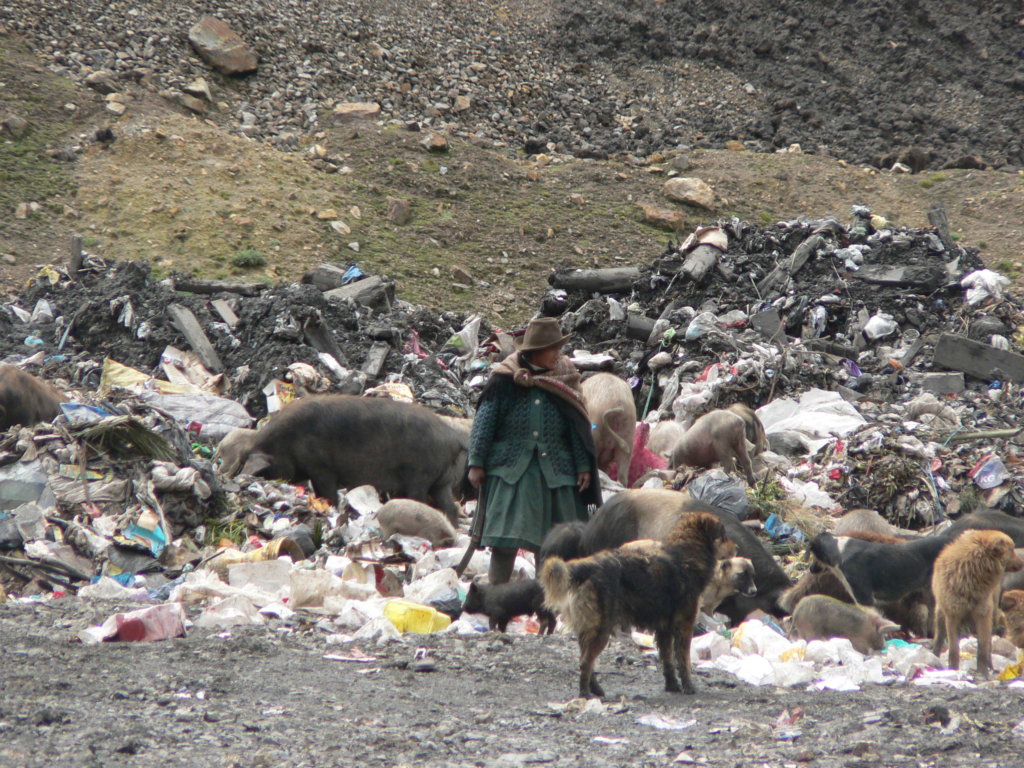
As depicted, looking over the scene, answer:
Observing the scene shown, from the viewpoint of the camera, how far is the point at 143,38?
76.4 ft

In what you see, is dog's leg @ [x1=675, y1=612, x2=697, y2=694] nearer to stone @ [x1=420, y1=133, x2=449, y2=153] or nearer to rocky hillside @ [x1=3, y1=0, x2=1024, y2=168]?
stone @ [x1=420, y1=133, x2=449, y2=153]

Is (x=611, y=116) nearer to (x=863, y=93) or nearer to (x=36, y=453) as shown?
(x=863, y=93)

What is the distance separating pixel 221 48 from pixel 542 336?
18.9 m

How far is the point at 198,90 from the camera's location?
2264cm

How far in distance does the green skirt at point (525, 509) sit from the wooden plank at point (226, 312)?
24.6 feet

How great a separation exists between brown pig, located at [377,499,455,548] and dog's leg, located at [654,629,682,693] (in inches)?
147

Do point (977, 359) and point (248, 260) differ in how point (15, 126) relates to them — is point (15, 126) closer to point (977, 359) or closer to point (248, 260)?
point (248, 260)

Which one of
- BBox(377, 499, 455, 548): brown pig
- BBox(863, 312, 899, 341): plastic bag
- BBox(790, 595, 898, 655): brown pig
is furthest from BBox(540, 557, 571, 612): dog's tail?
BBox(863, 312, 899, 341): plastic bag

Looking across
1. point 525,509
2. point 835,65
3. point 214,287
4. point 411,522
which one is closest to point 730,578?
point 525,509

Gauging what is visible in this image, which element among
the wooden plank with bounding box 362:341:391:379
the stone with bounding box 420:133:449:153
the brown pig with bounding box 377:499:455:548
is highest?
the stone with bounding box 420:133:449:153

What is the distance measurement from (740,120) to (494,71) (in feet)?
19.2

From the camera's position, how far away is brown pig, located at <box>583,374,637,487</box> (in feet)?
37.0

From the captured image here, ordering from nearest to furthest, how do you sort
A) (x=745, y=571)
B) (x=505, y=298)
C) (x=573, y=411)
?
(x=745, y=571) → (x=573, y=411) → (x=505, y=298)

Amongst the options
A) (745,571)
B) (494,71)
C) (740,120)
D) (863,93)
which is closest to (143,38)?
(494,71)
